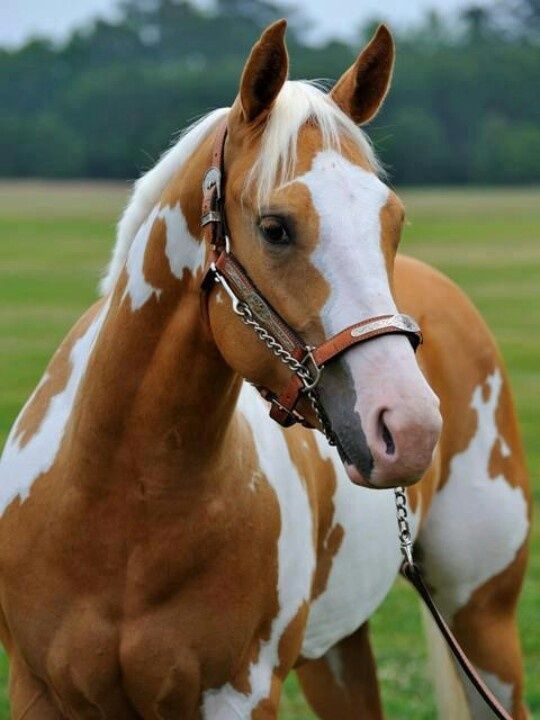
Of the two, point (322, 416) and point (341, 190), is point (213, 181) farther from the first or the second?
point (322, 416)

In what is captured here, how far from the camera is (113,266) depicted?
366 centimetres

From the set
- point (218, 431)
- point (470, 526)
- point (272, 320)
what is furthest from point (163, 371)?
point (470, 526)

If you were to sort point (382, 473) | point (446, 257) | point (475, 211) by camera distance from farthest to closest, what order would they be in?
point (475, 211)
point (446, 257)
point (382, 473)

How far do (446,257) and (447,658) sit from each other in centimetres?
2888

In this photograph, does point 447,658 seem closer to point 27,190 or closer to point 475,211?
point 475,211

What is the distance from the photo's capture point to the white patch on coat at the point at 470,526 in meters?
4.83

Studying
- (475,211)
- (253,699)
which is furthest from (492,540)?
(475,211)

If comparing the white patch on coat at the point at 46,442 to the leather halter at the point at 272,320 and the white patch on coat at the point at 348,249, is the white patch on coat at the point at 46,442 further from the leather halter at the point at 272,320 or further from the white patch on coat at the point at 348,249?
the white patch on coat at the point at 348,249

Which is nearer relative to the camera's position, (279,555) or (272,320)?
(272,320)

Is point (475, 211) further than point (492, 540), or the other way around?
point (475, 211)

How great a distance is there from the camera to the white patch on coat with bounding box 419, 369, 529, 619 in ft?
15.9

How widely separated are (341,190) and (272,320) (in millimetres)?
305

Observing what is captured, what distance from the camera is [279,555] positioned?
3.56 m

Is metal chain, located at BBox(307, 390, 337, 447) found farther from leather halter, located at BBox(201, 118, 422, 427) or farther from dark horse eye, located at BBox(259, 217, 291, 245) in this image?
dark horse eye, located at BBox(259, 217, 291, 245)
